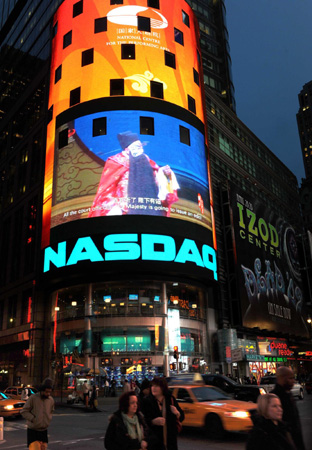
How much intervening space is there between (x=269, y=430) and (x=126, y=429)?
6.23 ft

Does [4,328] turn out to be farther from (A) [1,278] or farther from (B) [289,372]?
(B) [289,372]

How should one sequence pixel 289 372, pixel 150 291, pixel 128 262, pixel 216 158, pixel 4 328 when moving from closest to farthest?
1. pixel 289 372
2. pixel 128 262
3. pixel 150 291
4. pixel 4 328
5. pixel 216 158

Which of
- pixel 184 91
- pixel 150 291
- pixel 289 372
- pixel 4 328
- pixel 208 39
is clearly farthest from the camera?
pixel 208 39

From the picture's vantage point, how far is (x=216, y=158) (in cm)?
6138

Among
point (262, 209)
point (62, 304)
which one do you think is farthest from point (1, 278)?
point (262, 209)

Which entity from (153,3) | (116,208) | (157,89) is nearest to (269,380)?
(116,208)

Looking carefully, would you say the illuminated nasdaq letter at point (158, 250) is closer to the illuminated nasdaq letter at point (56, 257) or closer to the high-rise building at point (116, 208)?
the high-rise building at point (116, 208)

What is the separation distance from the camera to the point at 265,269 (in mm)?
58781

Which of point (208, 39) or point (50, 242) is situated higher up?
point (208, 39)

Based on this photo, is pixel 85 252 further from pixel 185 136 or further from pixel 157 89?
pixel 157 89

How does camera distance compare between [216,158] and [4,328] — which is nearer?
[4,328]

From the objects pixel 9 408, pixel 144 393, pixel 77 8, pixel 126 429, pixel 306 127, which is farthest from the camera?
pixel 306 127

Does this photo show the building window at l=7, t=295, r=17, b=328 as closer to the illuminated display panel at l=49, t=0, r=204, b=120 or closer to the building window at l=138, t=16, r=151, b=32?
the illuminated display panel at l=49, t=0, r=204, b=120

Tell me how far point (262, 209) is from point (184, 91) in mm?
21991
